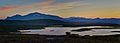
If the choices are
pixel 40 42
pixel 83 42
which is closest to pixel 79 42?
pixel 83 42

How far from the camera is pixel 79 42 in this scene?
62.8ft

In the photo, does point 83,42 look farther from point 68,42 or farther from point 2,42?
point 2,42

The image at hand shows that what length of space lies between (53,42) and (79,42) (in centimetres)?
297

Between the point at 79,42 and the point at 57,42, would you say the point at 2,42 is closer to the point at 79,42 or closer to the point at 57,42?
the point at 57,42

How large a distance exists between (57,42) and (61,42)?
50 cm

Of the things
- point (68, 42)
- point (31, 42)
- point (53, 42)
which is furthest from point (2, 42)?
point (68, 42)

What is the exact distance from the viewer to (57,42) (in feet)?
63.7

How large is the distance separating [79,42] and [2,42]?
8.77 metres

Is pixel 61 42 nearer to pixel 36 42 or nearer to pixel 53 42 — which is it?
pixel 53 42

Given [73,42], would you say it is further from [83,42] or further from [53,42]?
[53,42]

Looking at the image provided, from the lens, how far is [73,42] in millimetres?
19094

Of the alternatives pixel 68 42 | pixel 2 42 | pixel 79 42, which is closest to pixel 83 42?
pixel 79 42

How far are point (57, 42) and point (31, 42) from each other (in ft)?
9.69

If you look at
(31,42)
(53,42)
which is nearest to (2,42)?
(31,42)
